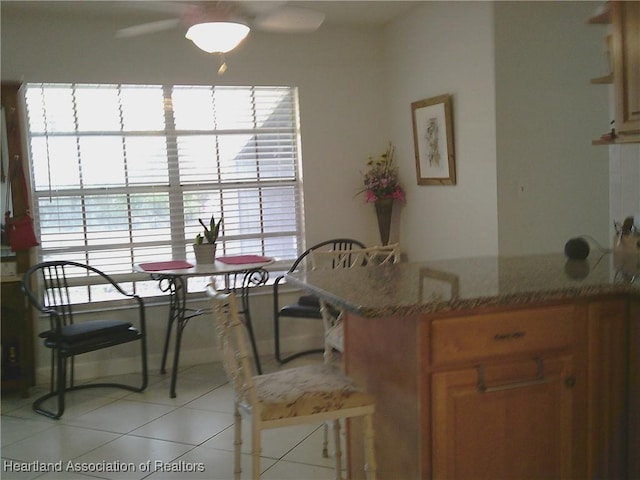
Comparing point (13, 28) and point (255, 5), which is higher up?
point (13, 28)

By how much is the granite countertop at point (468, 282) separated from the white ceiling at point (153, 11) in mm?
1955

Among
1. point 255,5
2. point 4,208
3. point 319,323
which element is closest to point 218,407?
point 319,323

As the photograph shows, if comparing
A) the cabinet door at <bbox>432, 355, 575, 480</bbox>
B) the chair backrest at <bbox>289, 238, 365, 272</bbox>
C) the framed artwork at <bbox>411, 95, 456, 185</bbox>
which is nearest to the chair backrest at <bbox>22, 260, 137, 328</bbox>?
the chair backrest at <bbox>289, 238, 365, 272</bbox>

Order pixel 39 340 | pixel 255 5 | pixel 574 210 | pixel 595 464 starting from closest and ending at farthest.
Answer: pixel 595 464, pixel 255 5, pixel 574 210, pixel 39 340

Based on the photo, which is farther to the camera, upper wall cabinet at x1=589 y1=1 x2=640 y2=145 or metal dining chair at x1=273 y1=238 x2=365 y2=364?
metal dining chair at x1=273 y1=238 x2=365 y2=364

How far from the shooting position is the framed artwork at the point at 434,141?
4.07 meters

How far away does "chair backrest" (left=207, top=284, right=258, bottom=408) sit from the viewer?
1849mm

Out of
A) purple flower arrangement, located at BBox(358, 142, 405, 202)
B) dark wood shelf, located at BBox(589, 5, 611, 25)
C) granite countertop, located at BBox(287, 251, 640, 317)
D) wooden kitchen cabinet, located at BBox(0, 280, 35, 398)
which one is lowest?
wooden kitchen cabinet, located at BBox(0, 280, 35, 398)

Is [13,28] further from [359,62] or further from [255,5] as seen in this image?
[359,62]

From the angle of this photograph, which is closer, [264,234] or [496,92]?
[496,92]

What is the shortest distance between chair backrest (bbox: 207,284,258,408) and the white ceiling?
2247mm

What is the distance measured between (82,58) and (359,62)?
2.04 meters

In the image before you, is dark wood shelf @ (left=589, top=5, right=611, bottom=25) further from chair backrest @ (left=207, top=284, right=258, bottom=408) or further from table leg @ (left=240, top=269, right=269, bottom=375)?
table leg @ (left=240, top=269, right=269, bottom=375)

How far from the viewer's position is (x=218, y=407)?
350cm
